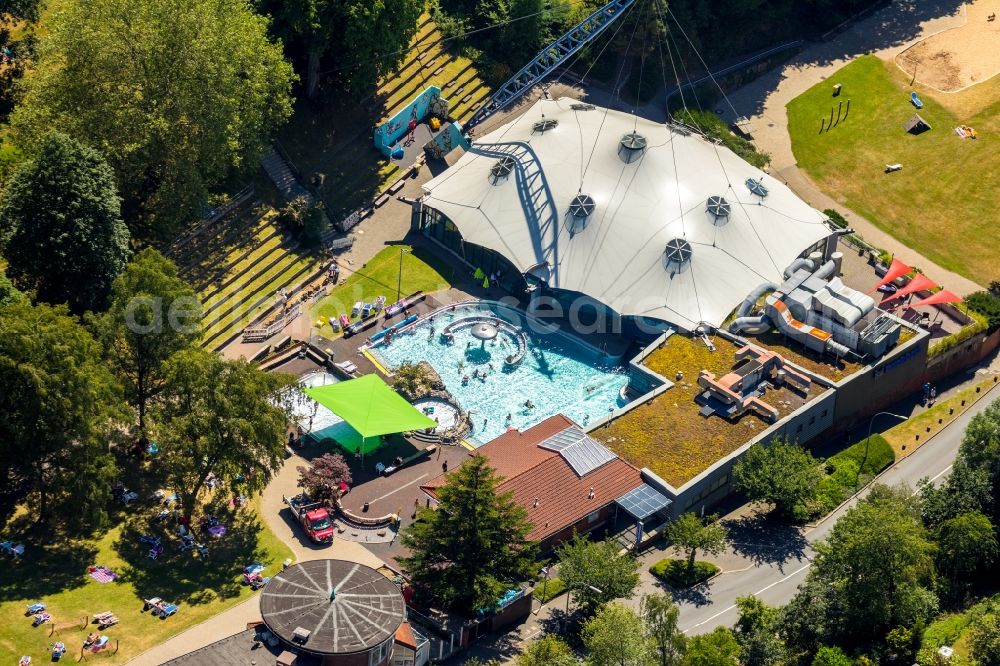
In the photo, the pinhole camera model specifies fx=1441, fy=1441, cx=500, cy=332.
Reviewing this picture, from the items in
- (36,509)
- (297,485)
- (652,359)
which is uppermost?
(36,509)

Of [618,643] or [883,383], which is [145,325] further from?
[883,383]

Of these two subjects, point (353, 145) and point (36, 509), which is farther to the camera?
point (353, 145)

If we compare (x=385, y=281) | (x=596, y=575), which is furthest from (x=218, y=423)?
(x=385, y=281)

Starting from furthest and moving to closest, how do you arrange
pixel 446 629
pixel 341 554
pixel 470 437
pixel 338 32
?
pixel 338 32, pixel 470 437, pixel 341 554, pixel 446 629

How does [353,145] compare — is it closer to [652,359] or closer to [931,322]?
[652,359]

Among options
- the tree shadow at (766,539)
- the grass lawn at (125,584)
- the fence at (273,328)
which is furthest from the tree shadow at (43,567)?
the tree shadow at (766,539)

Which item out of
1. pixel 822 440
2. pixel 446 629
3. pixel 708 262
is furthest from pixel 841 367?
pixel 446 629

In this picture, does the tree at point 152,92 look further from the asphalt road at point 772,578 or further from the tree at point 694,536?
the asphalt road at point 772,578
